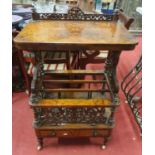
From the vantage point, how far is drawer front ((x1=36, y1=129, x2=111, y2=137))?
1.44m

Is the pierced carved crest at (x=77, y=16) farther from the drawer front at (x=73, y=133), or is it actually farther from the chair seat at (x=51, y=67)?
the drawer front at (x=73, y=133)

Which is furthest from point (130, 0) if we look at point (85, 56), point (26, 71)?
point (26, 71)

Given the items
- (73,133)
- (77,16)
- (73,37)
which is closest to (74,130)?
(73,133)

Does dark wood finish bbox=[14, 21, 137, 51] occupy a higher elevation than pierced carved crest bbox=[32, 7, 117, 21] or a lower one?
lower

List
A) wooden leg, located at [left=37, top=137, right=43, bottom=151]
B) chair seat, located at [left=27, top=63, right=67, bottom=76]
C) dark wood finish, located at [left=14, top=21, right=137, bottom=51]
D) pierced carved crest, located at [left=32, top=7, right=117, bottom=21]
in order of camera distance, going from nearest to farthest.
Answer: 1. dark wood finish, located at [left=14, top=21, right=137, bottom=51]
2. pierced carved crest, located at [left=32, top=7, right=117, bottom=21]
3. wooden leg, located at [left=37, top=137, right=43, bottom=151]
4. chair seat, located at [left=27, top=63, right=67, bottom=76]

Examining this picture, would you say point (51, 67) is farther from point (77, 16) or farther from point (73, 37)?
point (73, 37)

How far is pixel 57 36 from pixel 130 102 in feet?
3.82

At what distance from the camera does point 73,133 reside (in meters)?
1.46

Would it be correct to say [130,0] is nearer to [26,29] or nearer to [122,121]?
[122,121]

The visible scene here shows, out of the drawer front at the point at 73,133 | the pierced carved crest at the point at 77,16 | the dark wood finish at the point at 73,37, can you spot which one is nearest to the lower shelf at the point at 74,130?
the drawer front at the point at 73,133

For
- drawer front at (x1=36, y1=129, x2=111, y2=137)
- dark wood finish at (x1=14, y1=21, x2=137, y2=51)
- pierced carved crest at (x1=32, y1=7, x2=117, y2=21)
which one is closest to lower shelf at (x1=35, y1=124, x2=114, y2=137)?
drawer front at (x1=36, y1=129, x2=111, y2=137)

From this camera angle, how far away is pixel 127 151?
1.56 metres

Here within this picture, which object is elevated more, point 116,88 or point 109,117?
point 116,88

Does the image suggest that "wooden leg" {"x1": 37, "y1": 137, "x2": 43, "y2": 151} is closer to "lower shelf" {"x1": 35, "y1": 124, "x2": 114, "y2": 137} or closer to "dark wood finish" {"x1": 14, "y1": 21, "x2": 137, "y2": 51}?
"lower shelf" {"x1": 35, "y1": 124, "x2": 114, "y2": 137}
